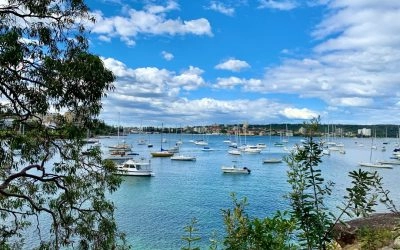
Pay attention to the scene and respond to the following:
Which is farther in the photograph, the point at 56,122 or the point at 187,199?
the point at 187,199

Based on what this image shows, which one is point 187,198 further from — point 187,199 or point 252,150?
point 252,150

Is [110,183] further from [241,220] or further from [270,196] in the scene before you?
[270,196]

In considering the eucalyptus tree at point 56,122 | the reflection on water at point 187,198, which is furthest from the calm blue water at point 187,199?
the eucalyptus tree at point 56,122

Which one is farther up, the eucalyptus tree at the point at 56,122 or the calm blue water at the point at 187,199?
the eucalyptus tree at the point at 56,122

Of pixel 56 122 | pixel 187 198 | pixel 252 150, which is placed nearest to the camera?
pixel 56 122

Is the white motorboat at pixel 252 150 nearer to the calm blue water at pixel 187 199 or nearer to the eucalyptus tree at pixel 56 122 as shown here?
the calm blue water at pixel 187 199

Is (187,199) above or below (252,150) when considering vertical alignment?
below

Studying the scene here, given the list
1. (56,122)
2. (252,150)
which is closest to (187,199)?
(56,122)

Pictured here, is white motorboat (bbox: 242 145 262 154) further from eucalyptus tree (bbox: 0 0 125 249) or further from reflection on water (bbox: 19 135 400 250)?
eucalyptus tree (bbox: 0 0 125 249)

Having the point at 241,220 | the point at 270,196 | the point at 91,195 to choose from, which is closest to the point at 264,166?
the point at 270,196

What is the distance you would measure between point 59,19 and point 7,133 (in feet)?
9.98

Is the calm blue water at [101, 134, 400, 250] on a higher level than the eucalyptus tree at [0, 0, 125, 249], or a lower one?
lower

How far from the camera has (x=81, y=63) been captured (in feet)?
29.6

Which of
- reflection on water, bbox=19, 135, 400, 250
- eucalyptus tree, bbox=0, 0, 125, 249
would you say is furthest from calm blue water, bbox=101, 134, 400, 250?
eucalyptus tree, bbox=0, 0, 125, 249
